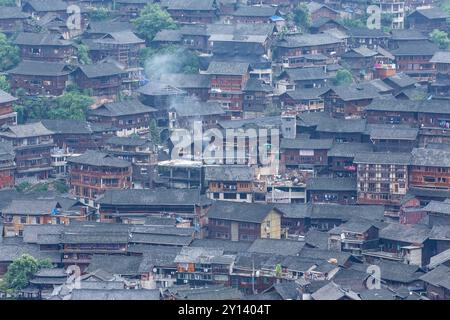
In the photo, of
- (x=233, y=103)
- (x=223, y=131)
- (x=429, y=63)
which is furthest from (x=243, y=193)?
(x=429, y=63)

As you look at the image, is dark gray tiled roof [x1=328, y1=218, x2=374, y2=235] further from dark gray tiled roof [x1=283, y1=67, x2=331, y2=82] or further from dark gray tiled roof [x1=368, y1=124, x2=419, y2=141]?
dark gray tiled roof [x1=283, y1=67, x2=331, y2=82]

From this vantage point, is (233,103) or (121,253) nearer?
(121,253)

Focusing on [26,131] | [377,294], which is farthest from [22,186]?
[377,294]

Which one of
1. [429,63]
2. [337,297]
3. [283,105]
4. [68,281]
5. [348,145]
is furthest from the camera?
[429,63]

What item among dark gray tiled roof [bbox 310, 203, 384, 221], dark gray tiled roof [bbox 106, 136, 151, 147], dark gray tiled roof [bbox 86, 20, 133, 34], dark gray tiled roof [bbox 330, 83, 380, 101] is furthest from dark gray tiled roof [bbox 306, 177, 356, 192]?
dark gray tiled roof [bbox 86, 20, 133, 34]

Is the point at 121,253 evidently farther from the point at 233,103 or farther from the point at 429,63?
the point at 429,63

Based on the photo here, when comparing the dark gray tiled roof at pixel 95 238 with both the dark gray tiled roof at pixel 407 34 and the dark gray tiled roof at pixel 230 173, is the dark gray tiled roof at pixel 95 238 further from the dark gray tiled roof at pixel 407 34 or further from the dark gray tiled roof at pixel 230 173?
the dark gray tiled roof at pixel 407 34

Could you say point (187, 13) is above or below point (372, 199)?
above
